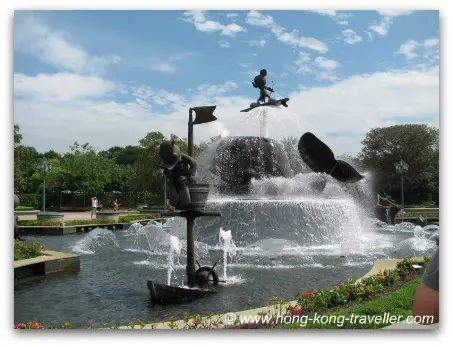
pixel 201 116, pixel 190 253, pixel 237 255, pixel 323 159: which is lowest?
pixel 237 255

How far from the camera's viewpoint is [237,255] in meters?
9.98

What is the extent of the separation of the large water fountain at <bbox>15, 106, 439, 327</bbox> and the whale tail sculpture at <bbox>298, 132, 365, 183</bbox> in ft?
2.49

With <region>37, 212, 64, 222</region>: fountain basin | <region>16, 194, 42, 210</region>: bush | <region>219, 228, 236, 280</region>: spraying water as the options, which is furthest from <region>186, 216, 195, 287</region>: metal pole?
<region>16, 194, 42, 210</region>: bush

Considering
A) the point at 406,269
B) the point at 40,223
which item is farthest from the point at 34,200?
the point at 406,269

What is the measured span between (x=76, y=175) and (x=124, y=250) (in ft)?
92.5

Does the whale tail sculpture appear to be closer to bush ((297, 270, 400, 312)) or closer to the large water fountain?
the large water fountain

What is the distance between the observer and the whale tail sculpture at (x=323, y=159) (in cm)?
1116

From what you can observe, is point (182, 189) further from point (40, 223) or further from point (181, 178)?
point (40, 223)

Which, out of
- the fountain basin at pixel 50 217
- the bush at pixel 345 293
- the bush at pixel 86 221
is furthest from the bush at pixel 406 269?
the fountain basin at pixel 50 217

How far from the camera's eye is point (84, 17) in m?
6.15

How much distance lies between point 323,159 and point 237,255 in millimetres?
3300

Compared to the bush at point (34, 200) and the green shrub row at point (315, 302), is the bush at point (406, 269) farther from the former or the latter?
the bush at point (34, 200)

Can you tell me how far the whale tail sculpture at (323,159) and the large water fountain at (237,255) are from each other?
758 mm

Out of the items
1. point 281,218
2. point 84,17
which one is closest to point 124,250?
point 281,218
